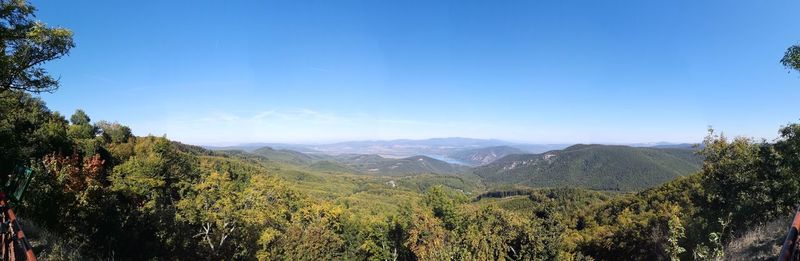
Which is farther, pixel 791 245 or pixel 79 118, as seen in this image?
pixel 79 118

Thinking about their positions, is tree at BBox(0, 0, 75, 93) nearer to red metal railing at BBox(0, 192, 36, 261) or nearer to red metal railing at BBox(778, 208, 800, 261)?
red metal railing at BBox(0, 192, 36, 261)

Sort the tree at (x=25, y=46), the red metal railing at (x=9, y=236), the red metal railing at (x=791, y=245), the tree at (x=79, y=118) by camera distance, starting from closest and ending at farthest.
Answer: the red metal railing at (x=791, y=245)
the red metal railing at (x=9, y=236)
the tree at (x=25, y=46)
the tree at (x=79, y=118)

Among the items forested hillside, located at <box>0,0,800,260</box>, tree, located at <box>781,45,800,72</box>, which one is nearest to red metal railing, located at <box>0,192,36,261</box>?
forested hillside, located at <box>0,0,800,260</box>

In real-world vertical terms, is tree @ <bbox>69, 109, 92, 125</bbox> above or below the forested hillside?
above

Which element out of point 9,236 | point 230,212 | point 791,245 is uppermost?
point 791,245

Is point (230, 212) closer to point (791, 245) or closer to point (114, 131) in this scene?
point (791, 245)

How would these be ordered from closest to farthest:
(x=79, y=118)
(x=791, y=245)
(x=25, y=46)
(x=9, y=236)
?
(x=791, y=245), (x=9, y=236), (x=25, y=46), (x=79, y=118)

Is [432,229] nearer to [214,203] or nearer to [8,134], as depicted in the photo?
[214,203]

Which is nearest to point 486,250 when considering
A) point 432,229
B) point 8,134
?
point 432,229

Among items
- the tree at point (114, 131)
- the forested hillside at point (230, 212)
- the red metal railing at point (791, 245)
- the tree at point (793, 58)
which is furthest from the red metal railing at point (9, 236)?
the tree at point (114, 131)

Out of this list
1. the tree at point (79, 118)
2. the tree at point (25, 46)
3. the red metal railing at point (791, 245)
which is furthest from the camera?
the tree at point (79, 118)

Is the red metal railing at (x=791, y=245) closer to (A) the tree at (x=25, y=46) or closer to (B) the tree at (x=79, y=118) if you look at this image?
(A) the tree at (x=25, y=46)

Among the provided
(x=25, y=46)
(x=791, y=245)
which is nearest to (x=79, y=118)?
(x=25, y=46)
